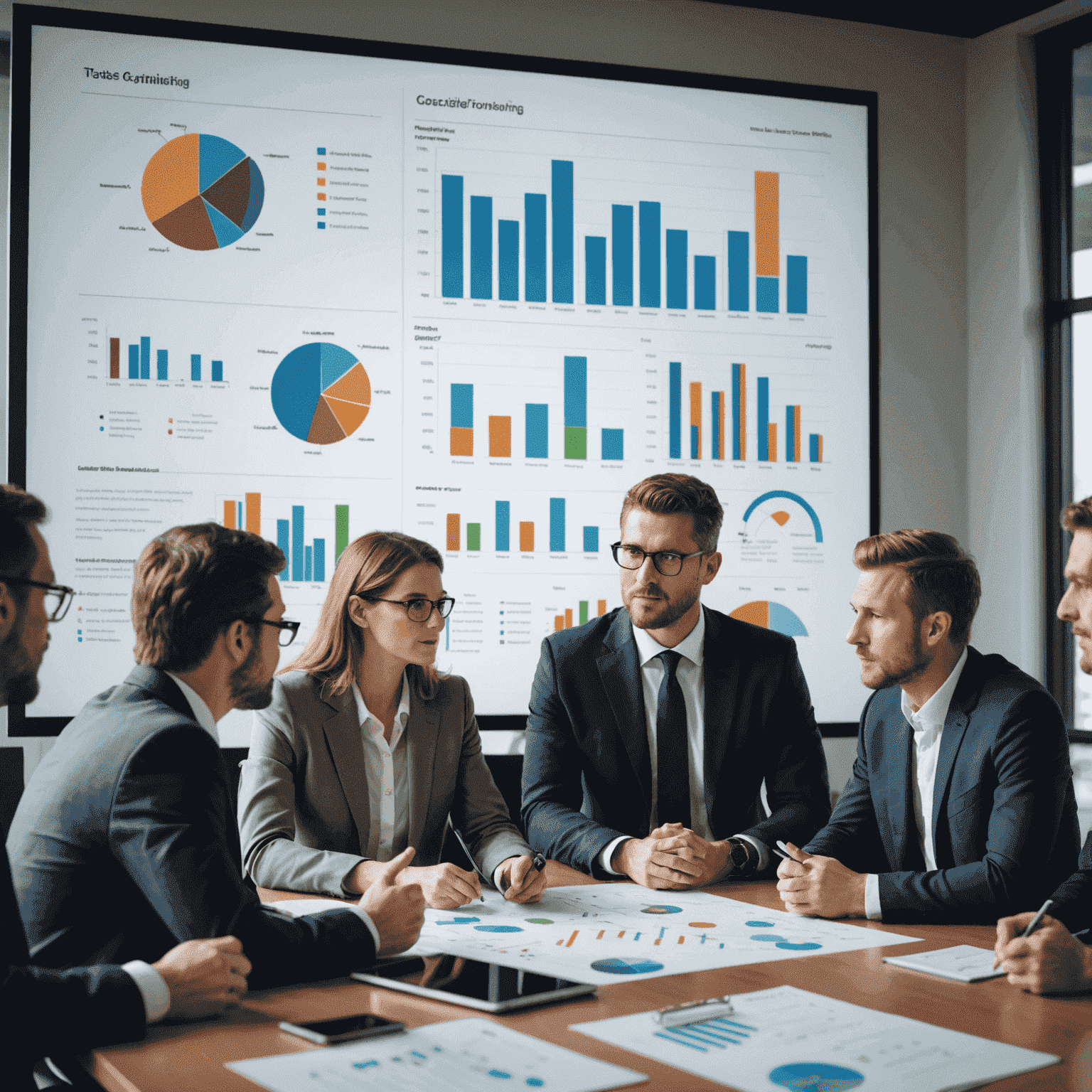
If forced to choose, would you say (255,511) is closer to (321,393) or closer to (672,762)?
(321,393)

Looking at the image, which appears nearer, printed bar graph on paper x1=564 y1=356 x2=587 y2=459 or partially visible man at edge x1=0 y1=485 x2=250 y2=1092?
partially visible man at edge x1=0 y1=485 x2=250 y2=1092

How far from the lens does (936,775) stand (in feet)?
7.64

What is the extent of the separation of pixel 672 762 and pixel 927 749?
2.02ft

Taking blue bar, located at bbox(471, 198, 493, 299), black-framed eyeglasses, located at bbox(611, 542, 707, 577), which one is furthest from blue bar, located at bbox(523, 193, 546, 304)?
black-framed eyeglasses, located at bbox(611, 542, 707, 577)

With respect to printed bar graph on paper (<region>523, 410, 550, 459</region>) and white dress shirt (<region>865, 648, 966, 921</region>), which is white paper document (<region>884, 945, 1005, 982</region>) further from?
printed bar graph on paper (<region>523, 410, 550, 459</region>)

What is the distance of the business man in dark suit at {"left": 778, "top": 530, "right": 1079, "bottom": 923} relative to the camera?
204 centimetres

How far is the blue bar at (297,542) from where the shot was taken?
364 centimetres

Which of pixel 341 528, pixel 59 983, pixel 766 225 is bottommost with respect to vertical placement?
pixel 59 983

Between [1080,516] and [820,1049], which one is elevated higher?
[1080,516]

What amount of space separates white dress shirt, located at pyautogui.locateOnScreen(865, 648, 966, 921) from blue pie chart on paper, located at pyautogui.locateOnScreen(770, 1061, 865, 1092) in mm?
1156

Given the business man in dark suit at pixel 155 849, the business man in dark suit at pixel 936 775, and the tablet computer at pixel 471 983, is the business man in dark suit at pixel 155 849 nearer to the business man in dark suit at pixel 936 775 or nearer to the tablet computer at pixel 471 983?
the tablet computer at pixel 471 983

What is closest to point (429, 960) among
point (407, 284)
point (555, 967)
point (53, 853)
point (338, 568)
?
point (555, 967)

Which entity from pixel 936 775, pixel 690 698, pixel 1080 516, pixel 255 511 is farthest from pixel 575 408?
pixel 1080 516

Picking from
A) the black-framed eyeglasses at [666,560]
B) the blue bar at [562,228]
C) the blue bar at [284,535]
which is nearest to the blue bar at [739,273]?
the blue bar at [562,228]
